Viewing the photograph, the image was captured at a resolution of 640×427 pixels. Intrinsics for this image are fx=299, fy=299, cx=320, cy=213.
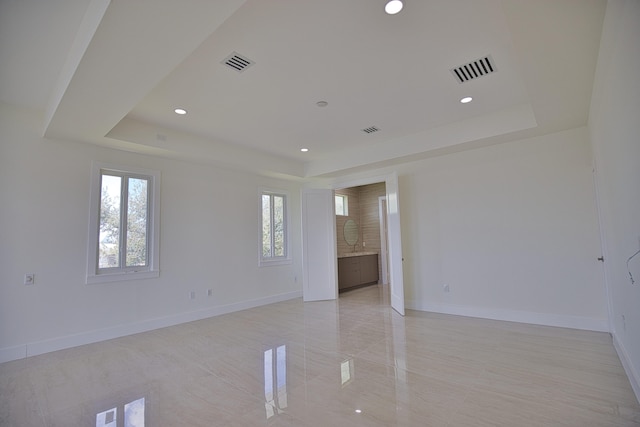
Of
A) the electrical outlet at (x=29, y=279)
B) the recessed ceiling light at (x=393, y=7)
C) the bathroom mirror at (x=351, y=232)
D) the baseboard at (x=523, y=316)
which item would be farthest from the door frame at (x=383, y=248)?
the electrical outlet at (x=29, y=279)

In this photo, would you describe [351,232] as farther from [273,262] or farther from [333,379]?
[333,379]

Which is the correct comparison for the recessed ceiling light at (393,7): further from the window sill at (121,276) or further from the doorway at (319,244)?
the window sill at (121,276)

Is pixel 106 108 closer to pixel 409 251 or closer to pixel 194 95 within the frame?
pixel 194 95

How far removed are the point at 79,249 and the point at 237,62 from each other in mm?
3181

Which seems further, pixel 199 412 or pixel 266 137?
pixel 266 137

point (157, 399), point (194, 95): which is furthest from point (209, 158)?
point (157, 399)

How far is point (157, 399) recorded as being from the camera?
2.41 metres

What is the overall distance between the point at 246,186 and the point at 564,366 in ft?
17.3

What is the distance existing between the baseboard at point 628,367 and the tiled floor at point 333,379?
0.07 m

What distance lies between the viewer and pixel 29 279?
3480 mm

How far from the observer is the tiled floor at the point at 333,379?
211cm

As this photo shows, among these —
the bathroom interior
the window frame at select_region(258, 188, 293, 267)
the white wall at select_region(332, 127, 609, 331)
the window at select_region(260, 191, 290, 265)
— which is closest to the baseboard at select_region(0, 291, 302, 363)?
the window frame at select_region(258, 188, 293, 267)

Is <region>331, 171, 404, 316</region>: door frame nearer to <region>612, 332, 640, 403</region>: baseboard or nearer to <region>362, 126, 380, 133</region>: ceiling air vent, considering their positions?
<region>362, 126, 380, 133</region>: ceiling air vent

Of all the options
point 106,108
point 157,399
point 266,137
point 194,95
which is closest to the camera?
point 157,399
